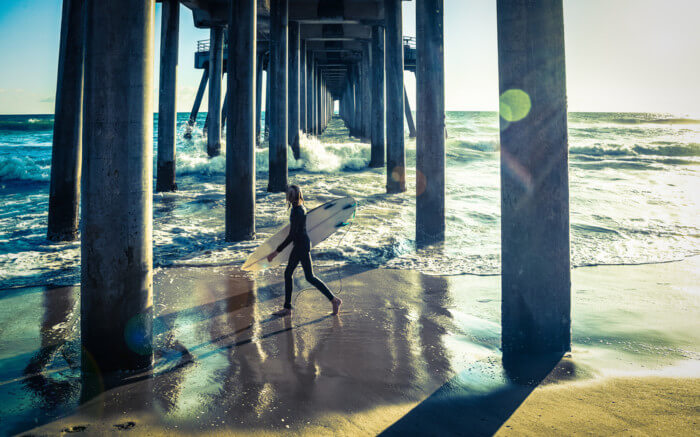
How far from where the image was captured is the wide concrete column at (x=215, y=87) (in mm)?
16188

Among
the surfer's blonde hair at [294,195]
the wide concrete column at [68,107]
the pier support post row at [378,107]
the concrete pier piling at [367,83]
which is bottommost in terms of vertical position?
the surfer's blonde hair at [294,195]

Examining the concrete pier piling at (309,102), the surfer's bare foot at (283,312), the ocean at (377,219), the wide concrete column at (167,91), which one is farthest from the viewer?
the concrete pier piling at (309,102)

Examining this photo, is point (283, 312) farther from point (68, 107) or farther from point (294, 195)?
point (68, 107)

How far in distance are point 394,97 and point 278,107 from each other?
2897 millimetres

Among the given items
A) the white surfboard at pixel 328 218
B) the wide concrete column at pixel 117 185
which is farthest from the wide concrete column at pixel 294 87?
the wide concrete column at pixel 117 185

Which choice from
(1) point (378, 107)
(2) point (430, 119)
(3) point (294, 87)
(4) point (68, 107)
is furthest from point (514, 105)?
(3) point (294, 87)

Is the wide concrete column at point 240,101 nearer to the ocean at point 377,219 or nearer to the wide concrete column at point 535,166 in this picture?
the ocean at point 377,219

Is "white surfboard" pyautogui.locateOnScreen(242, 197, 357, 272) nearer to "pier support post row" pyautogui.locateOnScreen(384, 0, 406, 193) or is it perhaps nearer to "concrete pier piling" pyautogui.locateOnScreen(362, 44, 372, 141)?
"pier support post row" pyautogui.locateOnScreen(384, 0, 406, 193)

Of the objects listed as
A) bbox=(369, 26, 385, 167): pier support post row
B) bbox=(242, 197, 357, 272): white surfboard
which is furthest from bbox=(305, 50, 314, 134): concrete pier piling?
bbox=(242, 197, 357, 272): white surfboard

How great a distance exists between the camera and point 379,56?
1650cm

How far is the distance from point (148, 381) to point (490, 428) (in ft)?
6.41

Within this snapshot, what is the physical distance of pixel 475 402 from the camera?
2.57 meters

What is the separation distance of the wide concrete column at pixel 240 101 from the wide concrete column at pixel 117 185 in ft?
12.7

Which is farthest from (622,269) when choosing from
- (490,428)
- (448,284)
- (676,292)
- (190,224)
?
(190,224)
